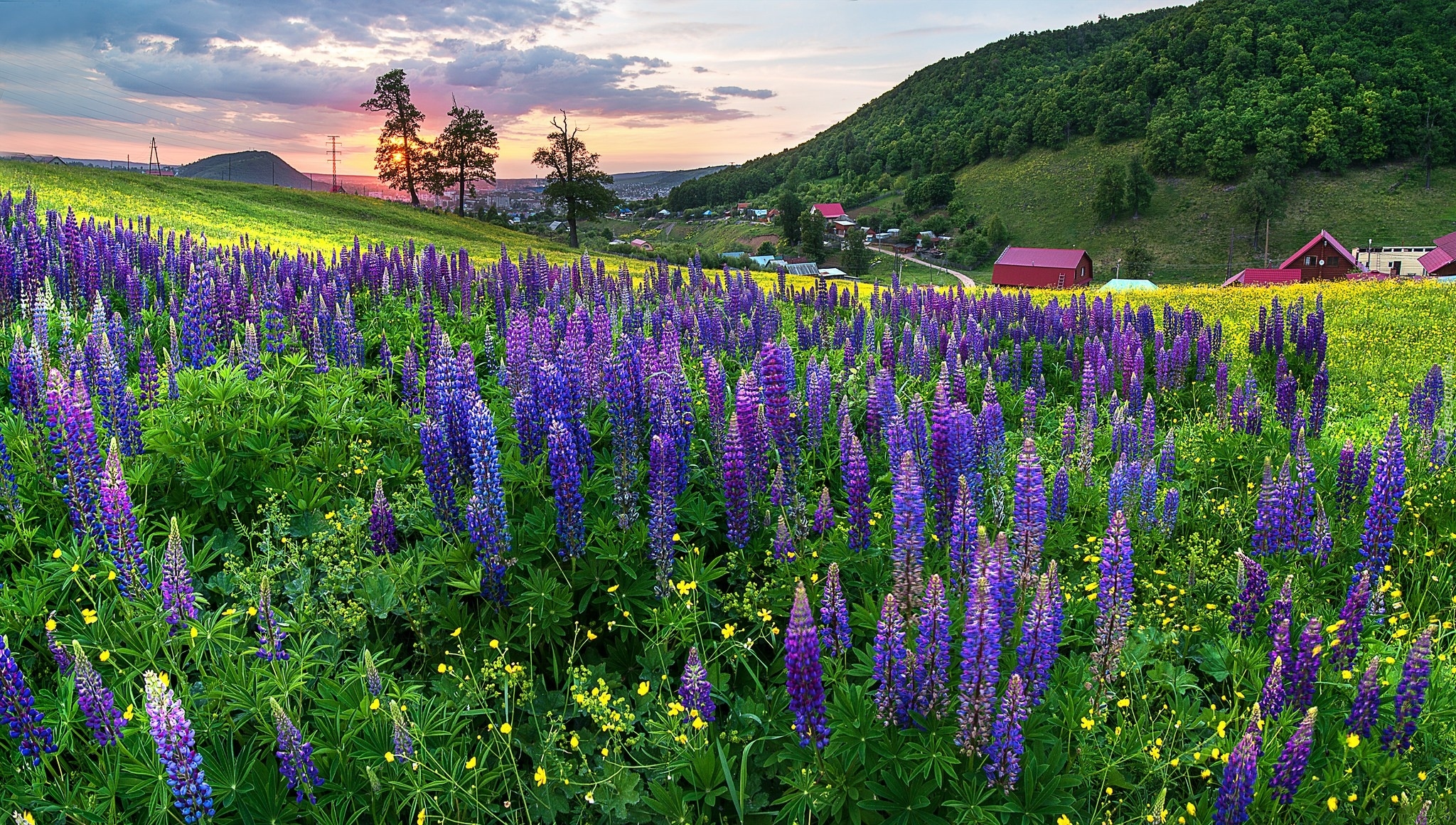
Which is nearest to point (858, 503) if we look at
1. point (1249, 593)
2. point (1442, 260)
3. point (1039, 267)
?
point (1249, 593)

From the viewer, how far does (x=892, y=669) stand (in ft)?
11.8

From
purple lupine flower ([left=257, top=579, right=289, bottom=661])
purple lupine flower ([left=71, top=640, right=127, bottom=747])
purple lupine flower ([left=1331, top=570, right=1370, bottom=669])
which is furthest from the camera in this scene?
purple lupine flower ([left=1331, top=570, right=1370, bottom=669])

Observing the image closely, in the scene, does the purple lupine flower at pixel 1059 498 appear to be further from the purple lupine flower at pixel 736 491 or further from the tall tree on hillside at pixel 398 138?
the tall tree on hillside at pixel 398 138

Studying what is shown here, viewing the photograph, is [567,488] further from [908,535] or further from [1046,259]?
[1046,259]

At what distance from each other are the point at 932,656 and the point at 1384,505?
364cm

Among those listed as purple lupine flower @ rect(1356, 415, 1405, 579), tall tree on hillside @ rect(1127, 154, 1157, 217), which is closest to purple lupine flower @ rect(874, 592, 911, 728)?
purple lupine flower @ rect(1356, 415, 1405, 579)

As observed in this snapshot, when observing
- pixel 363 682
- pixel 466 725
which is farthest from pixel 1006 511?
pixel 363 682

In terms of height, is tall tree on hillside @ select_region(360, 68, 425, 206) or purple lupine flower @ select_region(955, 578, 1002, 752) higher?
tall tree on hillside @ select_region(360, 68, 425, 206)

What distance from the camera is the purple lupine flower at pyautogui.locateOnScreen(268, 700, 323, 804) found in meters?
3.32

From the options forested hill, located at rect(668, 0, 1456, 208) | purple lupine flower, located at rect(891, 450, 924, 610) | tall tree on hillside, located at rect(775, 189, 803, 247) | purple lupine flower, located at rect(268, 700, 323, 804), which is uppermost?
forested hill, located at rect(668, 0, 1456, 208)

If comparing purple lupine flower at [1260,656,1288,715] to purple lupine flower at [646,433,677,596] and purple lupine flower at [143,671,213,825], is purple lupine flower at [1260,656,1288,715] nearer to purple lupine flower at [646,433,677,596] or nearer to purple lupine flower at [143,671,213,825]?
purple lupine flower at [646,433,677,596]

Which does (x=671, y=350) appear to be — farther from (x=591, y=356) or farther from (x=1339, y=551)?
(x=1339, y=551)

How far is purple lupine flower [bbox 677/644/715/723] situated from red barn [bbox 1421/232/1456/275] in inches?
3504

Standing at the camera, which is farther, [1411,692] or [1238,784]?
[1411,692]
